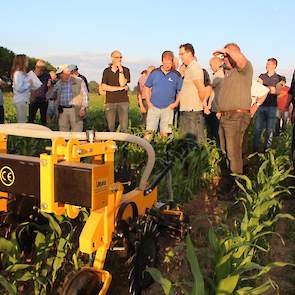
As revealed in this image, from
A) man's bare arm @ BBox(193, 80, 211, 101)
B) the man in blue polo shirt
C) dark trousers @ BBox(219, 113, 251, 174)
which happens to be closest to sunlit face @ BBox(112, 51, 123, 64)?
the man in blue polo shirt

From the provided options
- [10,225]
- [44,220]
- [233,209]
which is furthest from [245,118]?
[10,225]

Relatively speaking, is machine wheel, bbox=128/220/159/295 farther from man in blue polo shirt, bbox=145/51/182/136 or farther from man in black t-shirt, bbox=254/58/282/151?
man in black t-shirt, bbox=254/58/282/151

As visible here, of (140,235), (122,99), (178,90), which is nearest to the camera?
(140,235)

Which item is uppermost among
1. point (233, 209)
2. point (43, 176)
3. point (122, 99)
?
point (122, 99)

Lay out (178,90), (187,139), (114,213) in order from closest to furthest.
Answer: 1. (114,213)
2. (187,139)
3. (178,90)

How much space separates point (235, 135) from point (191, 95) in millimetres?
1357

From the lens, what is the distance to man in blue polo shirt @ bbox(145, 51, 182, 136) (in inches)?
272

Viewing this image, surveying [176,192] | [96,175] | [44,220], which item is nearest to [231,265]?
[96,175]

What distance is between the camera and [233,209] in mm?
5074

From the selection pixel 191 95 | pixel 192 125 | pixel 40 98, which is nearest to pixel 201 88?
pixel 191 95

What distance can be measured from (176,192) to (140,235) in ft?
7.38

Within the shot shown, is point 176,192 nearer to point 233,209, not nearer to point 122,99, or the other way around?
point 233,209

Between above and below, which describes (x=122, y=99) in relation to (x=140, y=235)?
above

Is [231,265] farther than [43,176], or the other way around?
[231,265]
